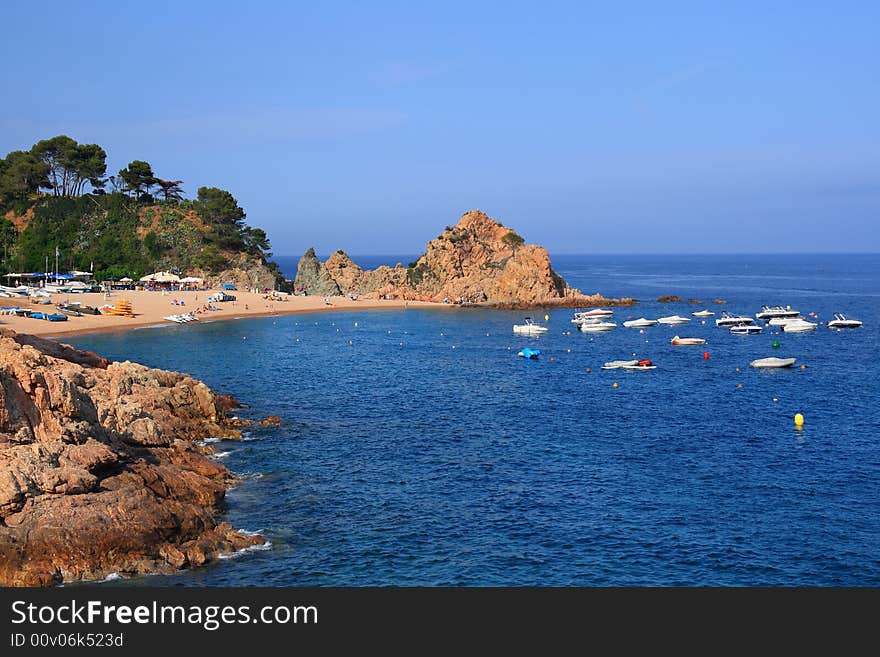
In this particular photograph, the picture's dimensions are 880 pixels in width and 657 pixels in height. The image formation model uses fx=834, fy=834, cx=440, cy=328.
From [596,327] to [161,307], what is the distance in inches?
2469

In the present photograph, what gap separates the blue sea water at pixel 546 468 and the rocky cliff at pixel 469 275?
63117 millimetres

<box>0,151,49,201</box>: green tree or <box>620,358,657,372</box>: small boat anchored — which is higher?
<box>0,151,49,201</box>: green tree

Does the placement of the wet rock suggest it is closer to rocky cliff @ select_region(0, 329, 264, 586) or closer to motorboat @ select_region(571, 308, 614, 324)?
motorboat @ select_region(571, 308, 614, 324)

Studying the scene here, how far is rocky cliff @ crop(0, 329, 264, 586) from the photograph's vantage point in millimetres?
28219

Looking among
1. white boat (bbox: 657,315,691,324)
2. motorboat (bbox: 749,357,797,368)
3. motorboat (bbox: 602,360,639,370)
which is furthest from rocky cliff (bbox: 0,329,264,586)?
white boat (bbox: 657,315,691,324)

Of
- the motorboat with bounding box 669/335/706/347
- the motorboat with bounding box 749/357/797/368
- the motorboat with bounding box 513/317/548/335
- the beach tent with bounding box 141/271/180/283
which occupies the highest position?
the beach tent with bounding box 141/271/180/283

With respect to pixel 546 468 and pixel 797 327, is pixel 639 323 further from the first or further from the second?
pixel 546 468

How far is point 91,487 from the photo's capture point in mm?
30625

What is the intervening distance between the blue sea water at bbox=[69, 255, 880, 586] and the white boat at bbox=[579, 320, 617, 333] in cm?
2174

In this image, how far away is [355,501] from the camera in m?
38.4

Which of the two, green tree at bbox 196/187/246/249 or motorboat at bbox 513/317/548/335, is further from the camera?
green tree at bbox 196/187/246/249

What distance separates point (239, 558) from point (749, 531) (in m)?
20.4

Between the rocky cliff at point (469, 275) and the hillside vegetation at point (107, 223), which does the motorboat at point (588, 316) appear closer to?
the rocky cliff at point (469, 275)

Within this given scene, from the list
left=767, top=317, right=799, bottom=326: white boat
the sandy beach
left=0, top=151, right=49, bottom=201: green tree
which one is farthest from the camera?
left=0, top=151, right=49, bottom=201: green tree
